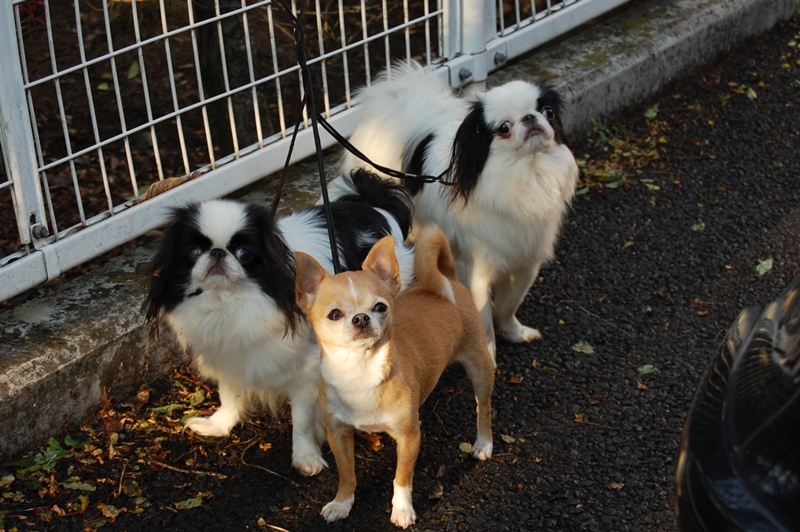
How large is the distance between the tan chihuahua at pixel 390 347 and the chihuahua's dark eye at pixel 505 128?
0.62 meters

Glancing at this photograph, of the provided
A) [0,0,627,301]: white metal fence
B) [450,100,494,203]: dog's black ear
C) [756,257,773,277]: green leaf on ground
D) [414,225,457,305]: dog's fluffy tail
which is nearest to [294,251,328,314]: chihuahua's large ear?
[414,225,457,305]: dog's fluffy tail

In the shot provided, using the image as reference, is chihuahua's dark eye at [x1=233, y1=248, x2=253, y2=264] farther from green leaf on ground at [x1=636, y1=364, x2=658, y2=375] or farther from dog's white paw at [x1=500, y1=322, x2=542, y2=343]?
green leaf on ground at [x1=636, y1=364, x2=658, y2=375]

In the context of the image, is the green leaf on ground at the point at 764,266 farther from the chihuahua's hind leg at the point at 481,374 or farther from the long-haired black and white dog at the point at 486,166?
the chihuahua's hind leg at the point at 481,374

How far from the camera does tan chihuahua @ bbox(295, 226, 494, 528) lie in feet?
8.41

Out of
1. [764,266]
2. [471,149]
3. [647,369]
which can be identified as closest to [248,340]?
[471,149]

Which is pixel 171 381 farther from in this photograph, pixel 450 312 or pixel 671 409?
pixel 671 409

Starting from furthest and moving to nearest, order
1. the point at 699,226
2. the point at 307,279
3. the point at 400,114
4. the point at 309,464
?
the point at 699,226
the point at 400,114
the point at 309,464
the point at 307,279

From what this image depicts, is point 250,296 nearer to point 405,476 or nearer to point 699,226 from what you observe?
point 405,476

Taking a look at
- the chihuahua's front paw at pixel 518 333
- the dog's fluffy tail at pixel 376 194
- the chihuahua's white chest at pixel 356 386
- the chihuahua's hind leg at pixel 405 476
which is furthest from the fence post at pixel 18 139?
the chihuahua's front paw at pixel 518 333

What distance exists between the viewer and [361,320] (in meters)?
2.49

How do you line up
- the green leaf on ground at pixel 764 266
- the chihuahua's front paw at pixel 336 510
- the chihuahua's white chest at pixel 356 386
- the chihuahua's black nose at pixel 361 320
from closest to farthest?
the chihuahua's black nose at pixel 361 320
the chihuahua's white chest at pixel 356 386
the chihuahua's front paw at pixel 336 510
the green leaf on ground at pixel 764 266

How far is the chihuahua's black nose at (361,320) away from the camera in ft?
8.18

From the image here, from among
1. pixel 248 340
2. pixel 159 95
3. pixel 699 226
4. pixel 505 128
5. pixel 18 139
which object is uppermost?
pixel 18 139

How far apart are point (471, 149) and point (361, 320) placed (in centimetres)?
121
